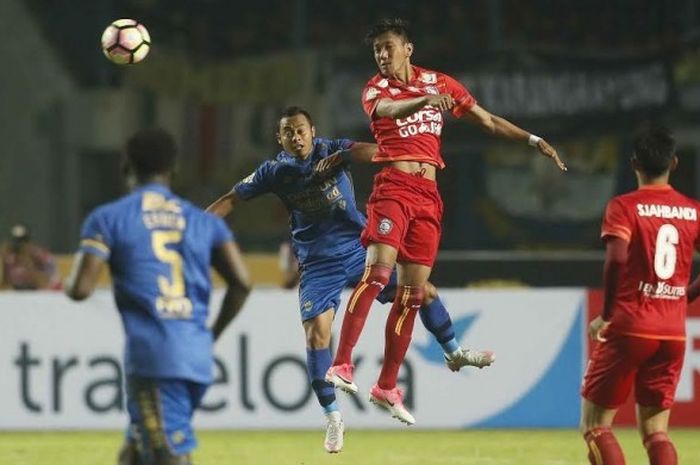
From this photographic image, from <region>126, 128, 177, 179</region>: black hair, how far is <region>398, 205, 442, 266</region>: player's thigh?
3513 millimetres

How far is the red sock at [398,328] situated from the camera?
1016 cm

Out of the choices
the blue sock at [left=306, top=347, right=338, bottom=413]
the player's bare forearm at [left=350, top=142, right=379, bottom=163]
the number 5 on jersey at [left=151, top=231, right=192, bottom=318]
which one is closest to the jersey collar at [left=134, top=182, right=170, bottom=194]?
the number 5 on jersey at [left=151, top=231, right=192, bottom=318]

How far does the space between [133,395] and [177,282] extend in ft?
1.50

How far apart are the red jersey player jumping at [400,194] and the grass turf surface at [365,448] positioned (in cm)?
151

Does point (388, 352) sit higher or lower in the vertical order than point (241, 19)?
lower

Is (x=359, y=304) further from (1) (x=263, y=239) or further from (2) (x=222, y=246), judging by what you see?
(1) (x=263, y=239)

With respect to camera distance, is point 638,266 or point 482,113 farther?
point 482,113

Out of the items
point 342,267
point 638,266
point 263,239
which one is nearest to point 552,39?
point 263,239

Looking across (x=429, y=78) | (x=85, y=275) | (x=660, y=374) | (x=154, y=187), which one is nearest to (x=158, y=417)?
(x=85, y=275)

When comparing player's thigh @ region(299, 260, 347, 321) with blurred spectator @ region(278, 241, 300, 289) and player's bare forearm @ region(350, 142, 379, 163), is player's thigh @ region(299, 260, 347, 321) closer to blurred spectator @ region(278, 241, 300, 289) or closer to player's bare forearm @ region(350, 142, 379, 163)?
player's bare forearm @ region(350, 142, 379, 163)

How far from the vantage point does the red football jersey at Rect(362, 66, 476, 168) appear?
9883mm

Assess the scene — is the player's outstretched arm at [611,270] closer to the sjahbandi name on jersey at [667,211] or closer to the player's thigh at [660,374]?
the sjahbandi name on jersey at [667,211]

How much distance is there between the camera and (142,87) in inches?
998

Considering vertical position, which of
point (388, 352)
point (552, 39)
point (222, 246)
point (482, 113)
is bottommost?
point (388, 352)
